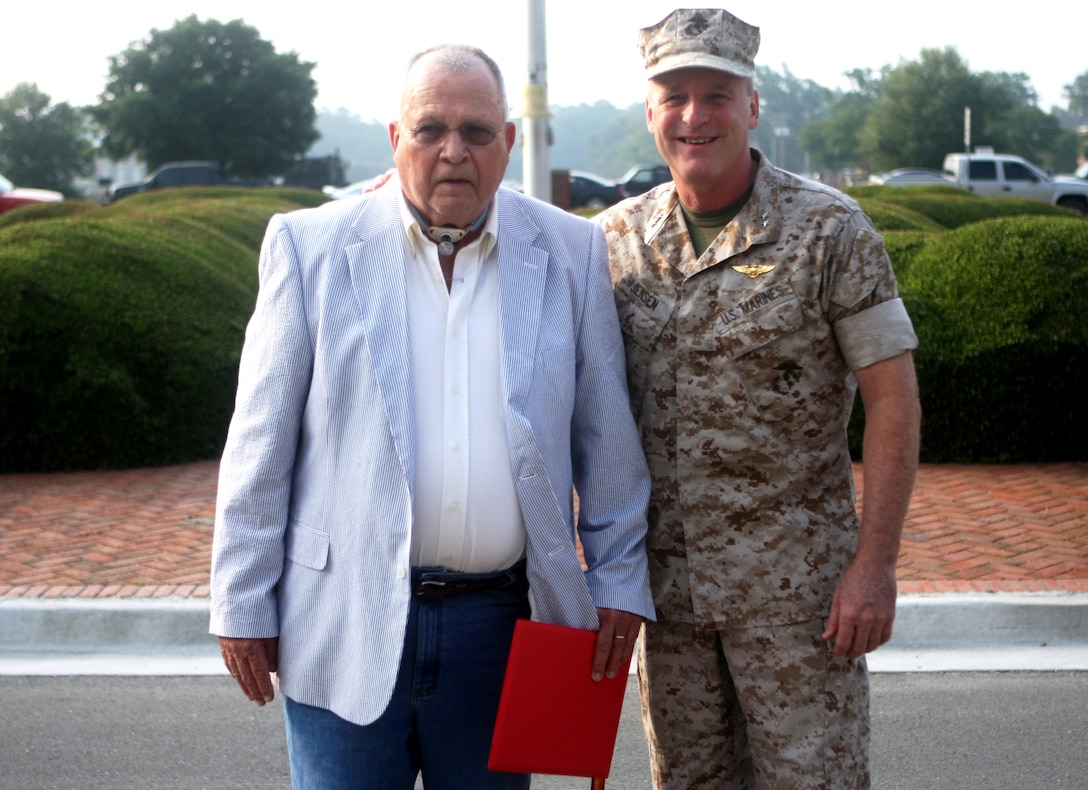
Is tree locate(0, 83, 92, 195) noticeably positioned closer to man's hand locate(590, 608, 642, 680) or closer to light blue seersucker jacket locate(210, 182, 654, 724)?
light blue seersucker jacket locate(210, 182, 654, 724)

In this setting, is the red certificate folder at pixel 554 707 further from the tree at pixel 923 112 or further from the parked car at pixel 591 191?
the tree at pixel 923 112

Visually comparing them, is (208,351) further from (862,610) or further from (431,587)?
(862,610)

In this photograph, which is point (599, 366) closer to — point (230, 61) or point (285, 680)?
point (285, 680)

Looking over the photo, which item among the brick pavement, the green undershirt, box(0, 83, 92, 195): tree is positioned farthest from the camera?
box(0, 83, 92, 195): tree

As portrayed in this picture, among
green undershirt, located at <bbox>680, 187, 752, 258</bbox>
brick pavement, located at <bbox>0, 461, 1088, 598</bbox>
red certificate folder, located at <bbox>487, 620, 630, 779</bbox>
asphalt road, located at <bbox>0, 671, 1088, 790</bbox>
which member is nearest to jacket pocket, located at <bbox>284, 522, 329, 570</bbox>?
red certificate folder, located at <bbox>487, 620, 630, 779</bbox>

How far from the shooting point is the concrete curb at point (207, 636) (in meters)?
4.78

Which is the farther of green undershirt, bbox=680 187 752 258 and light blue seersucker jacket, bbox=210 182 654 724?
green undershirt, bbox=680 187 752 258

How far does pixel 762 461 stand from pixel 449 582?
2.42 ft

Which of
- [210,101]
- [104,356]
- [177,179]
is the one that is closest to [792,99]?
[210,101]

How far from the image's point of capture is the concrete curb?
4.78m

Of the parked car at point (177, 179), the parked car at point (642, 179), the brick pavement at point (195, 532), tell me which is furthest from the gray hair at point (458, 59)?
the parked car at point (177, 179)

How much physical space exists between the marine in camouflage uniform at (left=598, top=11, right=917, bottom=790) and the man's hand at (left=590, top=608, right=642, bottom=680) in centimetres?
22

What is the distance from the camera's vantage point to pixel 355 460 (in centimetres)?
231

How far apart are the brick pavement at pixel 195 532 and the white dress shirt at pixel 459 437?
3197 mm
